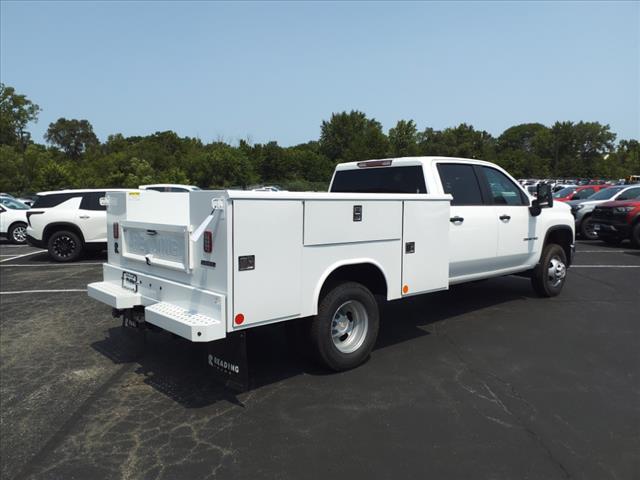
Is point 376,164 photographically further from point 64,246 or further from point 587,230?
point 587,230

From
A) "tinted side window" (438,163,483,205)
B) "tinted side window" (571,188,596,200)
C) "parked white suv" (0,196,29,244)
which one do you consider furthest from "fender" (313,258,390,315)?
"tinted side window" (571,188,596,200)

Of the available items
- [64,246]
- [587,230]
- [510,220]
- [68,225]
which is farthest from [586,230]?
[64,246]

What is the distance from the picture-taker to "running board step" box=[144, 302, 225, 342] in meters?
3.56

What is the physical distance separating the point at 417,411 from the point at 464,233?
2666 mm

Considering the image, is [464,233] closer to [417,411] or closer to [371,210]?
[371,210]

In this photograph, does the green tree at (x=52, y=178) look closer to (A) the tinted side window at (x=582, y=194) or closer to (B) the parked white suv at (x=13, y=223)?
(B) the parked white suv at (x=13, y=223)

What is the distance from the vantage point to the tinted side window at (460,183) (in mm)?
5996

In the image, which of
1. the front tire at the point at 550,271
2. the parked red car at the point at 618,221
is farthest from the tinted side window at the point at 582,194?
the front tire at the point at 550,271

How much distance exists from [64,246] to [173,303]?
9.59 m

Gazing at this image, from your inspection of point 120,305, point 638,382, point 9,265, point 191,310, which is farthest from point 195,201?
point 9,265

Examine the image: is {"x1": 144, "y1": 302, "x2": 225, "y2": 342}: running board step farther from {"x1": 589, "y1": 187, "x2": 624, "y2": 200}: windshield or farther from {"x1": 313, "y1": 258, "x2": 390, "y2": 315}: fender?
{"x1": 589, "y1": 187, "x2": 624, "y2": 200}: windshield

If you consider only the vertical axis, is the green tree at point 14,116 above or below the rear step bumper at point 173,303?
above

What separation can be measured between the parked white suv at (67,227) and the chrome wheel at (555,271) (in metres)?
9.94

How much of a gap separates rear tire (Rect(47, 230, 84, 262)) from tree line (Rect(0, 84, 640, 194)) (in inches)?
1196
